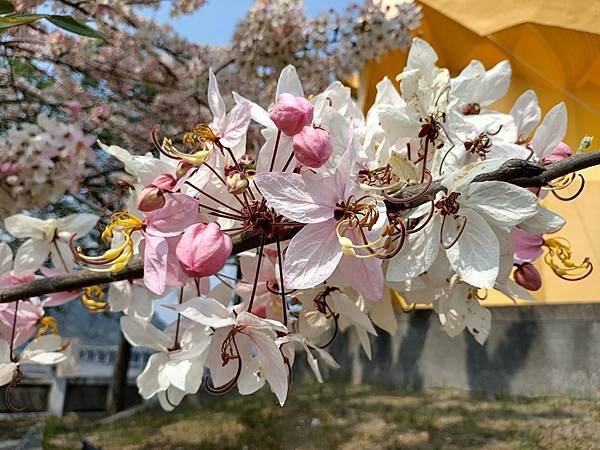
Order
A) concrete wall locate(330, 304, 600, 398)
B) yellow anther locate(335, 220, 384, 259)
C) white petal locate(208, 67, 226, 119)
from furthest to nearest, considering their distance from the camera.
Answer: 1. concrete wall locate(330, 304, 600, 398)
2. white petal locate(208, 67, 226, 119)
3. yellow anther locate(335, 220, 384, 259)

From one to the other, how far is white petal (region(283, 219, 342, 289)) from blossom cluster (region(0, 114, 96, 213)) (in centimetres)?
64

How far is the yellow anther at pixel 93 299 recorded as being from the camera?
1.86 ft

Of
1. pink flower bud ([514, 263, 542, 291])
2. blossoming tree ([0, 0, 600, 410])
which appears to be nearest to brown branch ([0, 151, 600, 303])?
blossoming tree ([0, 0, 600, 410])

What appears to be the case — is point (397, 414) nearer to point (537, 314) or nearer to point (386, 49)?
point (537, 314)

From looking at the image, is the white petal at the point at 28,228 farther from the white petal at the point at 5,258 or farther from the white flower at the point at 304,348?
the white flower at the point at 304,348

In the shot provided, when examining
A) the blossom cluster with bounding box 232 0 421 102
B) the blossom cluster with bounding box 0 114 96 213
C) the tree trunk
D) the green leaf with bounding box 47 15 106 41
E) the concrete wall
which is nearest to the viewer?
the green leaf with bounding box 47 15 106 41

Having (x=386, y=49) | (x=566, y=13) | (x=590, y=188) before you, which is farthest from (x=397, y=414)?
(x=566, y=13)

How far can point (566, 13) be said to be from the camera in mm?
2941

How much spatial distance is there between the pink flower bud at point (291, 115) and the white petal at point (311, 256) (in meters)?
0.09

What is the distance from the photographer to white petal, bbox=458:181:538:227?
39cm

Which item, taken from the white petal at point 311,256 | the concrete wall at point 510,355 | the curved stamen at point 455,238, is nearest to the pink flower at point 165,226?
the white petal at point 311,256

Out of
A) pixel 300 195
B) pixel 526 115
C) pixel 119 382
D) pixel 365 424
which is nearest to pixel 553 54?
pixel 365 424

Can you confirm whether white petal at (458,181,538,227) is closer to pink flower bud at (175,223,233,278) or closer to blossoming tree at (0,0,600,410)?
blossoming tree at (0,0,600,410)

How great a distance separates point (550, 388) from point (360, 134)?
2.71 meters
